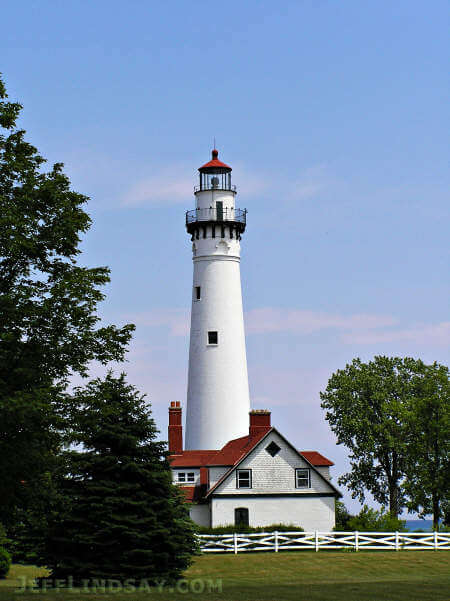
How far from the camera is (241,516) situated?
54281 mm

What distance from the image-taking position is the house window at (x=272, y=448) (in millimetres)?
54875

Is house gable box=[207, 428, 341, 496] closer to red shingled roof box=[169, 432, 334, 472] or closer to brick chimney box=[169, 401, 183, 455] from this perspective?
red shingled roof box=[169, 432, 334, 472]

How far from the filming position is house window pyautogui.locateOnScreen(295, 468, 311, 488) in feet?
180

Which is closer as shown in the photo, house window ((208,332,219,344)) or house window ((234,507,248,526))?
house window ((234,507,248,526))

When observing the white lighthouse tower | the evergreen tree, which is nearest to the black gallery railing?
the white lighthouse tower

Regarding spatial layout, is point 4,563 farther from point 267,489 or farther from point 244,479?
point 267,489

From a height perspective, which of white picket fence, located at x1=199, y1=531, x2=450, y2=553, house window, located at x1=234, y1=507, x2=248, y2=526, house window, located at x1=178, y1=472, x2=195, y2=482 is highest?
house window, located at x1=178, y1=472, x2=195, y2=482

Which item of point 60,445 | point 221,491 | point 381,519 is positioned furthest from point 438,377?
point 60,445

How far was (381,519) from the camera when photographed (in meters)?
53.5

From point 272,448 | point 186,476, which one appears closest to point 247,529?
point 272,448

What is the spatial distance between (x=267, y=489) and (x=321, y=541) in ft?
20.4

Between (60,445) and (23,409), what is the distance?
3.42 meters

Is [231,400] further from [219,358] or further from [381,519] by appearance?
[381,519]

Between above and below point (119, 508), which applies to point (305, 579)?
below
